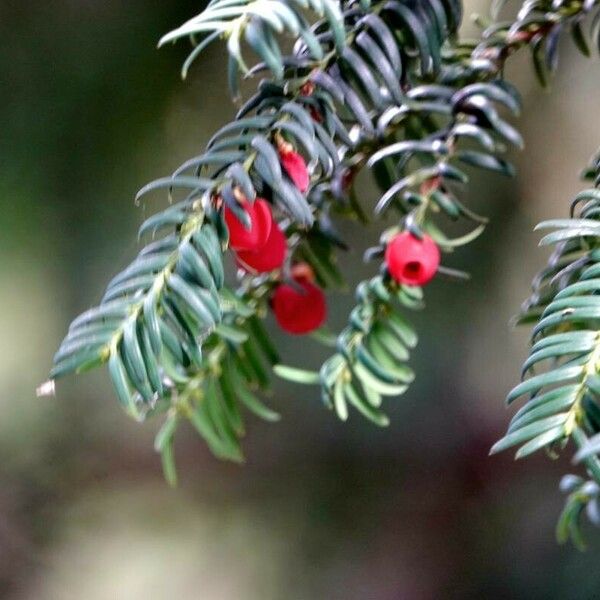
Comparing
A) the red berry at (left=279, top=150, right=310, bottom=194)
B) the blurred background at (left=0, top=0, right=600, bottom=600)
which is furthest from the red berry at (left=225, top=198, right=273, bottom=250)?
the blurred background at (left=0, top=0, right=600, bottom=600)

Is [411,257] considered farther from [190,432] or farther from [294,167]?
[190,432]

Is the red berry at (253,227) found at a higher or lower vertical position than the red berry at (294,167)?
lower

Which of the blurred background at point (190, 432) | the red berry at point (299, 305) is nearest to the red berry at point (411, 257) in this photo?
the red berry at point (299, 305)

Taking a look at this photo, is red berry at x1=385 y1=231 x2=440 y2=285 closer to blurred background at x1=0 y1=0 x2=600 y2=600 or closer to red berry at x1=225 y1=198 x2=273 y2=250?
red berry at x1=225 y1=198 x2=273 y2=250

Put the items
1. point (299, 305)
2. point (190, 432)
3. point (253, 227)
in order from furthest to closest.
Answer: point (190, 432) → point (299, 305) → point (253, 227)

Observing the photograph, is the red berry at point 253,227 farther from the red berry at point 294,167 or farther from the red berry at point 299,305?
the red berry at point 299,305

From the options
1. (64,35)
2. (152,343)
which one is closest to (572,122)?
(64,35)

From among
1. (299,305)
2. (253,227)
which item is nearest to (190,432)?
(299,305)
